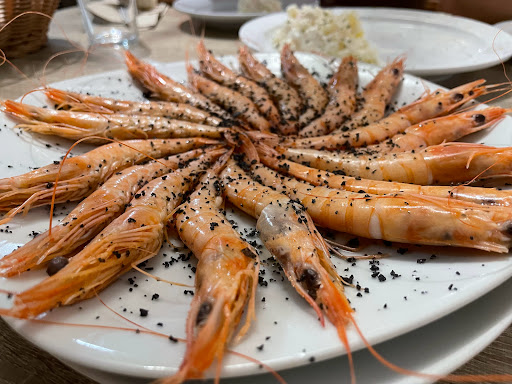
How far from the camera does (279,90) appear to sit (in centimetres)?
274

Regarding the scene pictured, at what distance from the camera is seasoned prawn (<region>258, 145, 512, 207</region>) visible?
161 cm

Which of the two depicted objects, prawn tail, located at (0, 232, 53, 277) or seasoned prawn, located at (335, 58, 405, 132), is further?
seasoned prawn, located at (335, 58, 405, 132)

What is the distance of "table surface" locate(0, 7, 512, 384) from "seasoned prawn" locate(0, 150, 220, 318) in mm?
239

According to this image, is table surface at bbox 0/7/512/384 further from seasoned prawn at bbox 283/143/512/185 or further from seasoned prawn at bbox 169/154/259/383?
seasoned prawn at bbox 283/143/512/185

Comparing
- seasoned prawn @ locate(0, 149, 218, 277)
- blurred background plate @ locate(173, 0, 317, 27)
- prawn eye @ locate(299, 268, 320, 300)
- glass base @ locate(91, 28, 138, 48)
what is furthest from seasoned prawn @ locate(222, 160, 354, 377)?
blurred background plate @ locate(173, 0, 317, 27)

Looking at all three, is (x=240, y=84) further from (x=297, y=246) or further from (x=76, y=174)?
(x=297, y=246)

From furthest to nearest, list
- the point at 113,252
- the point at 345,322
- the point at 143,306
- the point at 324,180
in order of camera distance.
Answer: the point at 324,180 < the point at 113,252 < the point at 143,306 < the point at 345,322

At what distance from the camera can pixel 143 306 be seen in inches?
51.0

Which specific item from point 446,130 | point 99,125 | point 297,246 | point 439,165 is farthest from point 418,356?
point 99,125

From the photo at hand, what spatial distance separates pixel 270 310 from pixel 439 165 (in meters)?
1.09

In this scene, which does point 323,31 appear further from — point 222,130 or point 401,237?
point 401,237

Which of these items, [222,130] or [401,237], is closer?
[401,237]

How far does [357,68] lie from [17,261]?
232 centimetres

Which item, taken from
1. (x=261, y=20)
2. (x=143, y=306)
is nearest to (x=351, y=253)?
(x=143, y=306)
